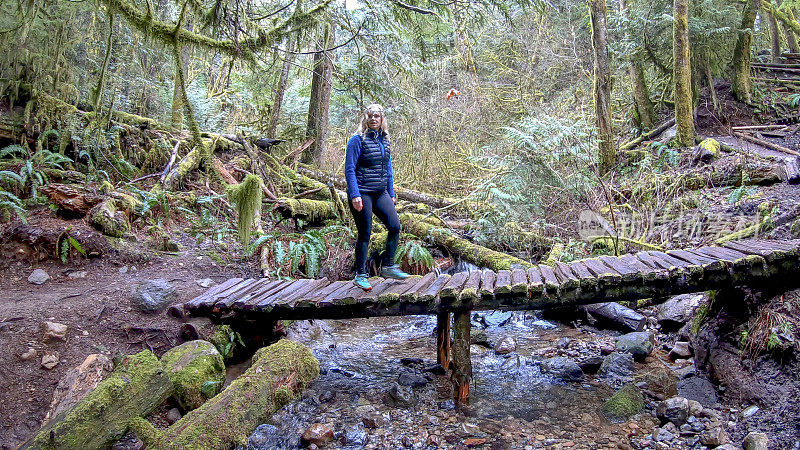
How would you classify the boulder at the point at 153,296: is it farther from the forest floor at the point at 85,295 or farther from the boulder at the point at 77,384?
the boulder at the point at 77,384

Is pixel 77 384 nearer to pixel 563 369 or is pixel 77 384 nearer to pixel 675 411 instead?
pixel 563 369

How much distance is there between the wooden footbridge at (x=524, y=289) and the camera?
173 inches

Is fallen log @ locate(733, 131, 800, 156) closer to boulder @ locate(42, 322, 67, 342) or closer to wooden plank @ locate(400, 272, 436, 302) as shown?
wooden plank @ locate(400, 272, 436, 302)

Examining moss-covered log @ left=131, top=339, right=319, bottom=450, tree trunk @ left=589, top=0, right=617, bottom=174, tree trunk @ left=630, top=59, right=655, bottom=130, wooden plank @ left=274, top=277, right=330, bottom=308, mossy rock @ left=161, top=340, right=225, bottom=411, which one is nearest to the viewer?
moss-covered log @ left=131, top=339, right=319, bottom=450

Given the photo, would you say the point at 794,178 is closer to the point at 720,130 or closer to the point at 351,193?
the point at 720,130

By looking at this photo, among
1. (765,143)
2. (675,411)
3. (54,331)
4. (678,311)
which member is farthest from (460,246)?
(765,143)

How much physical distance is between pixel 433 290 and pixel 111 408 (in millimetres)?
2852

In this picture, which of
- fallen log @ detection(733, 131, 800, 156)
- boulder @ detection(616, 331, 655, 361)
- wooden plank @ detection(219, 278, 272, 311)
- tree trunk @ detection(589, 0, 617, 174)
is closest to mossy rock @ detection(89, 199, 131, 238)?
wooden plank @ detection(219, 278, 272, 311)

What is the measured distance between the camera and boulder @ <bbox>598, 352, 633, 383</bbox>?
202 inches

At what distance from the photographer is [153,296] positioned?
5.41 m

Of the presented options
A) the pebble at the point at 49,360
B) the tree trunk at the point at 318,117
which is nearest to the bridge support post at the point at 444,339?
the pebble at the point at 49,360

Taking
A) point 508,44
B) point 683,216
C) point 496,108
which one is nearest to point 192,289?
point 683,216

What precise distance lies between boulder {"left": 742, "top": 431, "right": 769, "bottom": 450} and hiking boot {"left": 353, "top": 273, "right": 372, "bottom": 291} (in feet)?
11.1

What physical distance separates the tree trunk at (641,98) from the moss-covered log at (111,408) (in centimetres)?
1254
